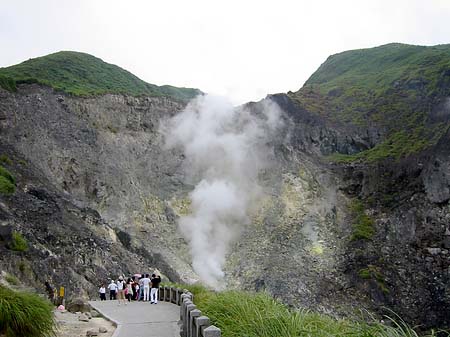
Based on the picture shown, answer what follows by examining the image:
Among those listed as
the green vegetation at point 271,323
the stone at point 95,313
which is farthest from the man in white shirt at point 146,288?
the green vegetation at point 271,323

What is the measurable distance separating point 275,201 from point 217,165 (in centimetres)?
761

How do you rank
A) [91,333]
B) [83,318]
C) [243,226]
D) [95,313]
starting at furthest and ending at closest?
[243,226] → [95,313] → [83,318] → [91,333]

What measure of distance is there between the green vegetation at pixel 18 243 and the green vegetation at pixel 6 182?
5550 mm

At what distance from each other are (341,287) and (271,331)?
29.8 m

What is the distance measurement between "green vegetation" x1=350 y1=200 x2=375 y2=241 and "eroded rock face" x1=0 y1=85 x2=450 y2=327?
1.40 ft

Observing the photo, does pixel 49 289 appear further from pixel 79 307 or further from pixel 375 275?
pixel 375 275

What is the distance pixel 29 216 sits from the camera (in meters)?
31.2

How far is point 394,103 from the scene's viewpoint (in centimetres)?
6512

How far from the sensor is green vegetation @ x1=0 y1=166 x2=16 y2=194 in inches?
1257

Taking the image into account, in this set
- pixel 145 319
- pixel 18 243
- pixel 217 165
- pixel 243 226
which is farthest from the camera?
pixel 217 165

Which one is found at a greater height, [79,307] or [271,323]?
[271,323]

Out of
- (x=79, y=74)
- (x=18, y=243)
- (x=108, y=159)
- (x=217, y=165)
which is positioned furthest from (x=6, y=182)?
(x=79, y=74)

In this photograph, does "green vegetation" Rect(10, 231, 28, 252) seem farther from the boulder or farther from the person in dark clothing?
the boulder

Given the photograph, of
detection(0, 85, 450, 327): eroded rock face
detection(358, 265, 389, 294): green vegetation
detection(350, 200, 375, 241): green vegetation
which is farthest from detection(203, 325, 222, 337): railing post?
detection(350, 200, 375, 241): green vegetation
